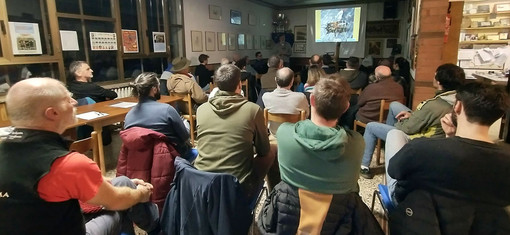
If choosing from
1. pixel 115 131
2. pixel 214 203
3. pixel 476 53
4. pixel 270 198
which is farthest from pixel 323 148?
pixel 476 53

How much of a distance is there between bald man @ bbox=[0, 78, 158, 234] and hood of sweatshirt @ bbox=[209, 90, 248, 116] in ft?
2.51

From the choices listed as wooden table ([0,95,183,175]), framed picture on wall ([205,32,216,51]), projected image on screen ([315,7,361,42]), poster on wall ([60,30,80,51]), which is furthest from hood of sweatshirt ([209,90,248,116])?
projected image on screen ([315,7,361,42])

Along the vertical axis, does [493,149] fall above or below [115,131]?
above

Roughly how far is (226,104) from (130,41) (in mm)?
3978

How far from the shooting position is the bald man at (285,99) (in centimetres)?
284

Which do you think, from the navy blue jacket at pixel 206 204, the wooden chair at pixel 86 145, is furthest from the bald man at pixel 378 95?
the wooden chair at pixel 86 145

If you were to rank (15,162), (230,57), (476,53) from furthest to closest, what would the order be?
(230,57) → (476,53) → (15,162)

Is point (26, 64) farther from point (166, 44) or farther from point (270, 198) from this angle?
point (270, 198)

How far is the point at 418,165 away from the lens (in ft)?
3.95

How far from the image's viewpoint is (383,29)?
841 centimetres

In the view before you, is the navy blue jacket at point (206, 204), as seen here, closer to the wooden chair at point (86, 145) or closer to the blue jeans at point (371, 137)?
the wooden chair at point (86, 145)

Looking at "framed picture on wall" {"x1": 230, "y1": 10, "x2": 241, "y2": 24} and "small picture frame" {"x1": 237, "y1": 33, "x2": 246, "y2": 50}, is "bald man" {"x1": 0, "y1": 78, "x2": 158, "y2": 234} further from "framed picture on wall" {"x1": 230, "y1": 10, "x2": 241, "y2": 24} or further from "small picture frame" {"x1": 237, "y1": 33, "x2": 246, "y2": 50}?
"small picture frame" {"x1": 237, "y1": 33, "x2": 246, "y2": 50}

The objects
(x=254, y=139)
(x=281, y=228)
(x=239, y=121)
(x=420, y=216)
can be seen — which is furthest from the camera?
(x=254, y=139)

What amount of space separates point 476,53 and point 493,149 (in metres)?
5.89
